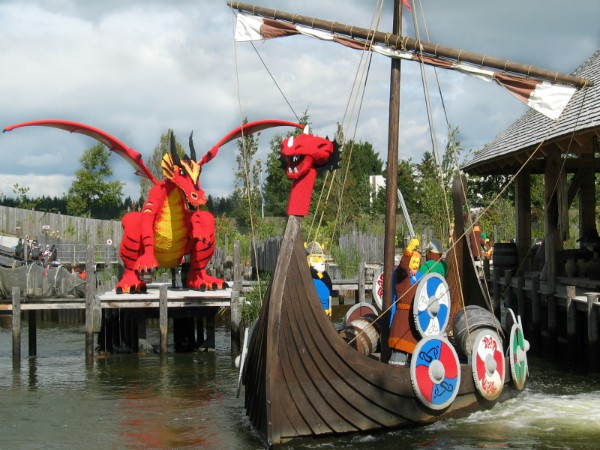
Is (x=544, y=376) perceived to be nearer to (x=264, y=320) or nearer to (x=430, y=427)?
(x=430, y=427)

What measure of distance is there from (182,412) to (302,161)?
4.34m

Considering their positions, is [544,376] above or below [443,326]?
below

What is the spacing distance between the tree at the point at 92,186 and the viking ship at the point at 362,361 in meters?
35.2

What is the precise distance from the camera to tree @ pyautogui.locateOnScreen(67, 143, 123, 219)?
45.7m

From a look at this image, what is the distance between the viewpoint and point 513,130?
66.8 feet

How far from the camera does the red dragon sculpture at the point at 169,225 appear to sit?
55.9ft

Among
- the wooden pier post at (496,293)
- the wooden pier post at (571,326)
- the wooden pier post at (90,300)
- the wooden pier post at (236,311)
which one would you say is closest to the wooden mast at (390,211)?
the wooden pier post at (571,326)

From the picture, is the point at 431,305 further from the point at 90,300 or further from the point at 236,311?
the point at 90,300

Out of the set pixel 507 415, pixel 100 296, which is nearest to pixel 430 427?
pixel 507 415

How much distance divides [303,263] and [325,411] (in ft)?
5.15

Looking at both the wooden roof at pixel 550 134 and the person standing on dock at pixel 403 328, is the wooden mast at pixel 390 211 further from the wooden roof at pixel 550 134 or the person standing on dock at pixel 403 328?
the wooden roof at pixel 550 134

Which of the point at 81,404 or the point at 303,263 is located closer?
the point at 303,263

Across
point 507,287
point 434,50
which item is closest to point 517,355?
point 434,50

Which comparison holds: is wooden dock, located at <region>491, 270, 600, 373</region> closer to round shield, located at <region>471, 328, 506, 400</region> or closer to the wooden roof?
the wooden roof
